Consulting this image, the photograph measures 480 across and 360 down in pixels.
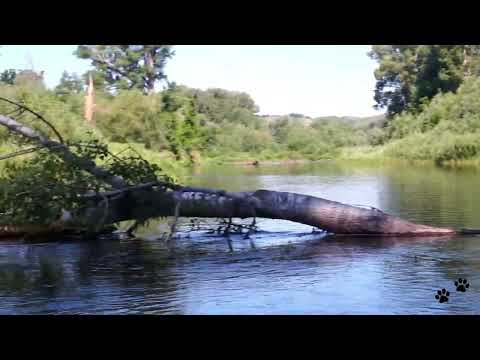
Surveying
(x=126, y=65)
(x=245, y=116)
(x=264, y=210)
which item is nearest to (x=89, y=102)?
(x=126, y=65)

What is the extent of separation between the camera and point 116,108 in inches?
324

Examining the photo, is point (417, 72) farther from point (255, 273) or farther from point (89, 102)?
point (255, 273)

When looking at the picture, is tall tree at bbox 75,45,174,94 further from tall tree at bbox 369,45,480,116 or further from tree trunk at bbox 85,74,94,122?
tall tree at bbox 369,45,480,116

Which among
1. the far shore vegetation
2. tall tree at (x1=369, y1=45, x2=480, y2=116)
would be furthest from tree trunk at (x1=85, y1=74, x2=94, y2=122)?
tall tree at (x1=369, y1=45, x2=480, y2=116)

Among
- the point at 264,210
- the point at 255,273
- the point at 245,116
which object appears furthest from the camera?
the point at 245,116

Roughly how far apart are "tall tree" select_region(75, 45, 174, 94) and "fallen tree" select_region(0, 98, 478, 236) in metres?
2.01

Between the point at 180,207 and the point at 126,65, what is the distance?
2.73 meters

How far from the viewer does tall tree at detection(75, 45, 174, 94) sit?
807cm

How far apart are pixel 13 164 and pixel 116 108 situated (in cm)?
179

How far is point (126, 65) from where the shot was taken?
332 inches

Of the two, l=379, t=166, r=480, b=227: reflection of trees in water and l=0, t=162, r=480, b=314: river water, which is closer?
l=0, t=162, r=480, b=314: river water
